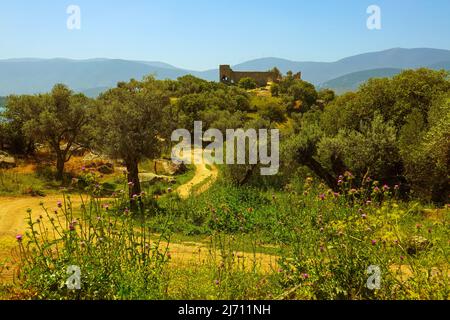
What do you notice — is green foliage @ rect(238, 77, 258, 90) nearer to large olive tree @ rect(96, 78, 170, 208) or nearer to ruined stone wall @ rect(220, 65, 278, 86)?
ruined stone wall @ rect(220, 65, 278, 86)

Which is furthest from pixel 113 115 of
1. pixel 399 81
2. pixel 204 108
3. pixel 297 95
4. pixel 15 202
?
pixel 297 95

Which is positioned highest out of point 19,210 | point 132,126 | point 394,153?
point 132,126

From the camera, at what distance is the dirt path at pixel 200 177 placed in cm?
2818

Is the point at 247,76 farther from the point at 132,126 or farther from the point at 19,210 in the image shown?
the point at 19,210

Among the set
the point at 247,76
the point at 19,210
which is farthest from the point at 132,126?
the point at 247,76

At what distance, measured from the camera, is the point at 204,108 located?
227 ft

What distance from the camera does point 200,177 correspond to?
115ft

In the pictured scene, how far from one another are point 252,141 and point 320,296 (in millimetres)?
25408

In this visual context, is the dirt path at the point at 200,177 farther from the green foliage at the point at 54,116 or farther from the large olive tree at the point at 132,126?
the green foliage at the point at 54,116

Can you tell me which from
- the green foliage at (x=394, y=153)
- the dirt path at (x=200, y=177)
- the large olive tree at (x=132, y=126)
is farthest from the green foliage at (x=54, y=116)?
the green foliage at (x=394, y=153)

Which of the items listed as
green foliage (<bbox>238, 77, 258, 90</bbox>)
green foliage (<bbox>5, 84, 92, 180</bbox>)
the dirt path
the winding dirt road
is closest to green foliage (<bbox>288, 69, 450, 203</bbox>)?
the dirt path

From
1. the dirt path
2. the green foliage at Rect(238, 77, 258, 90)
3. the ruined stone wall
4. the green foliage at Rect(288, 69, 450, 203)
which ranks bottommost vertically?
the dirt path

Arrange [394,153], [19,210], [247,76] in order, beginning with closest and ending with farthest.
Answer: [19,210], [394,153], [247,76]

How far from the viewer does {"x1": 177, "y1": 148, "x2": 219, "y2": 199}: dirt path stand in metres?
28.2
